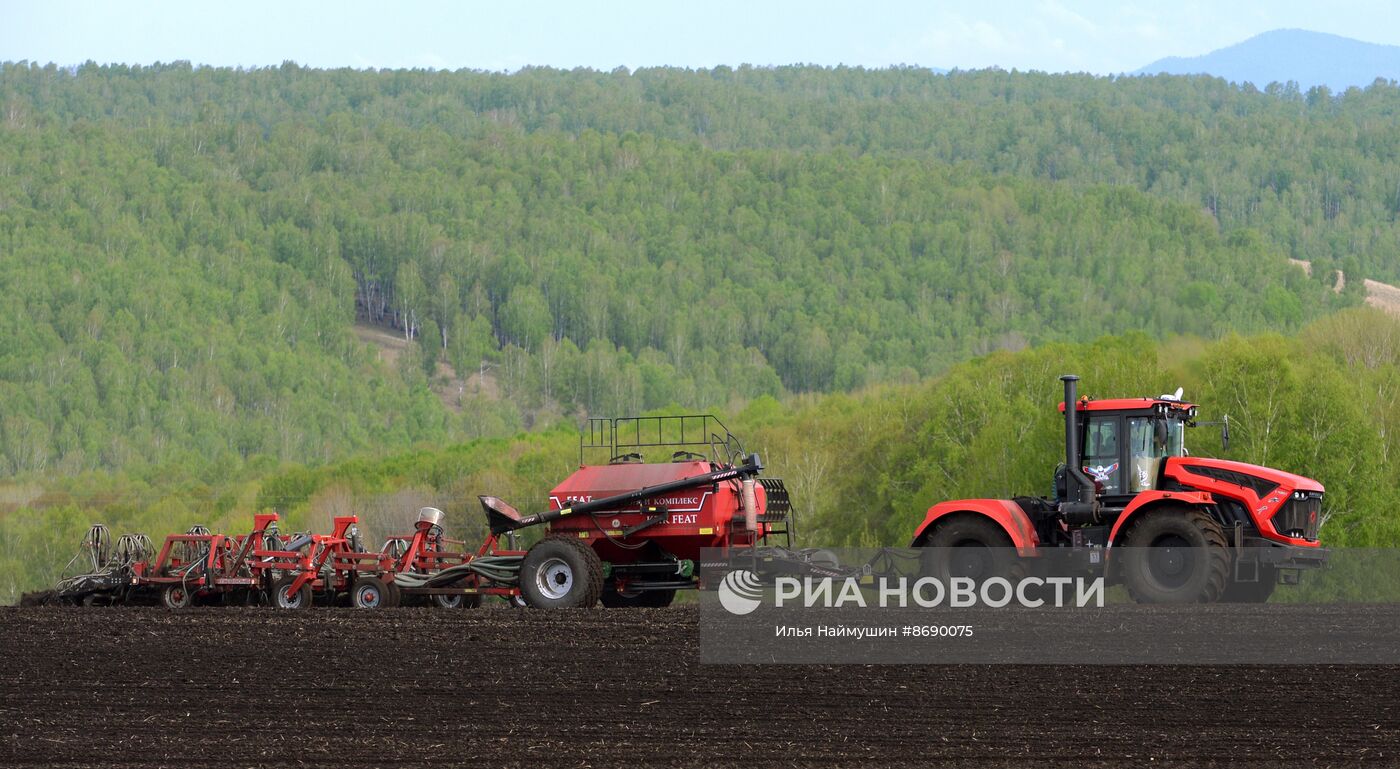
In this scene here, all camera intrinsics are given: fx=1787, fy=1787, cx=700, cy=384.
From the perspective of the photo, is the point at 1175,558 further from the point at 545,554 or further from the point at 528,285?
the point at 528,285

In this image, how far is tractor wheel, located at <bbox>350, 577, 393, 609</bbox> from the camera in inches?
943

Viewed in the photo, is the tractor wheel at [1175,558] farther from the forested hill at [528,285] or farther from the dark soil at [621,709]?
the forested hill at [528,285]

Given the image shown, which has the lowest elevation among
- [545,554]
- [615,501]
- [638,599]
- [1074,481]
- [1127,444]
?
[638,599]

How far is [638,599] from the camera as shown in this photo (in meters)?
25.0

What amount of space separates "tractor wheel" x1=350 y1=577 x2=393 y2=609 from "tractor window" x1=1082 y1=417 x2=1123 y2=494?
938 centimetres

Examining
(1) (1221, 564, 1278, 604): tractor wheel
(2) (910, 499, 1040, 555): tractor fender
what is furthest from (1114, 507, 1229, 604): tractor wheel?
(2) (910, 499, 1040, 555): tractor fender

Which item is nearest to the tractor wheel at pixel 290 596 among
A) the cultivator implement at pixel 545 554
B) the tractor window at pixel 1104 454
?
the cultivator implement at pixel 545 554

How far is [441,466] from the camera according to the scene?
322ft

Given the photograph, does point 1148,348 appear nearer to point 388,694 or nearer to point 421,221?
point 388,694

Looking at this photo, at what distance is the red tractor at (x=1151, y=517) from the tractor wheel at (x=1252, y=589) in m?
0.01

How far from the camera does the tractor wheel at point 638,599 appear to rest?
24.8 m

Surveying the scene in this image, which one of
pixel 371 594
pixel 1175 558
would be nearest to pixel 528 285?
pixel 371 594

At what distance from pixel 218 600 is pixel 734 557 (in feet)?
24.8

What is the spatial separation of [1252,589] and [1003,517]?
3.39 metres
